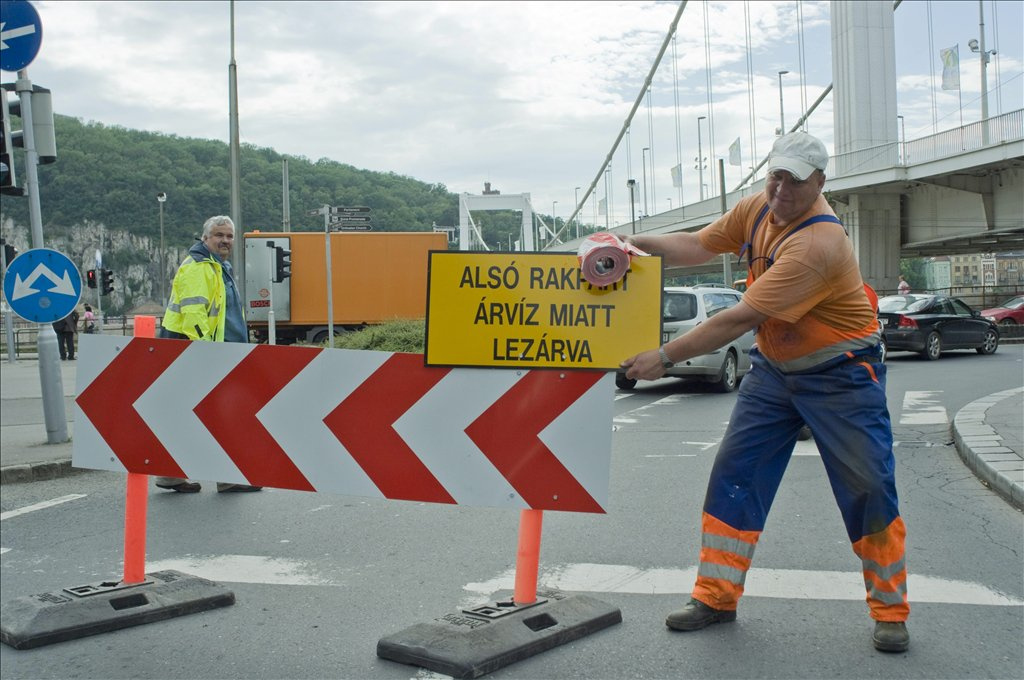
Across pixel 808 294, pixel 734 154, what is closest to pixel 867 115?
pixel 734 154

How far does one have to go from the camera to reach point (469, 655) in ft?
12.1

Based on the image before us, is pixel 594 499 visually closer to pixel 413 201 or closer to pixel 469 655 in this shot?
pixel 469 655

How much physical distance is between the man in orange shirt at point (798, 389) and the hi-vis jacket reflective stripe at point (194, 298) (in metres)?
4.62

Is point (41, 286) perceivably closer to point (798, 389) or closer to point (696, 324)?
point (798, 389)

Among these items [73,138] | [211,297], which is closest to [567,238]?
[73,138]

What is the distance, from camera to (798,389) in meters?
3.98

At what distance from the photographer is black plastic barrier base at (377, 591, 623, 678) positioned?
367 centimetres

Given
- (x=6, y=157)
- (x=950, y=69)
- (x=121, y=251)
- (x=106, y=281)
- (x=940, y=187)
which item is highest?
(x=950, y=69)

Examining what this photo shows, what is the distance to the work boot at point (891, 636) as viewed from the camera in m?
3.74

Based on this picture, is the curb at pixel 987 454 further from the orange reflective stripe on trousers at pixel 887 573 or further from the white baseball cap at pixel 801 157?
the white baseball cap at pixel 801 157

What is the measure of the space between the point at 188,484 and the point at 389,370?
4.02 meters

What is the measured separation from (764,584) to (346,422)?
2106 millimetres

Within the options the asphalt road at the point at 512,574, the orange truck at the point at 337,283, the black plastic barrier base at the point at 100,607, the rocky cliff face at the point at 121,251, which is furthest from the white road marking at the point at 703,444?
the orange truck at the point at 337,283

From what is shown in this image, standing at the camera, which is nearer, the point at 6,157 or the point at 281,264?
the point at 6,157
